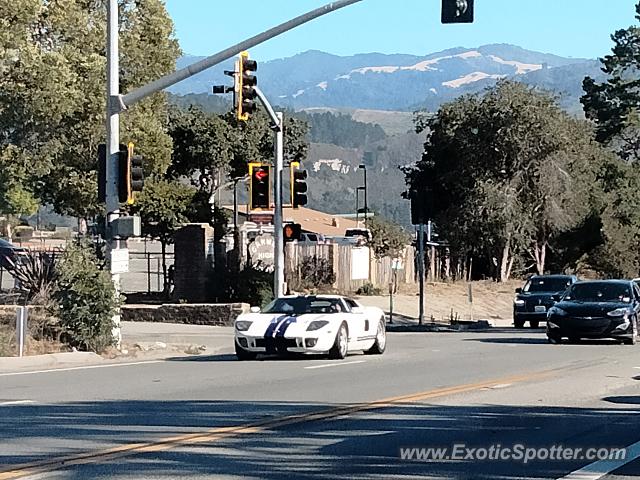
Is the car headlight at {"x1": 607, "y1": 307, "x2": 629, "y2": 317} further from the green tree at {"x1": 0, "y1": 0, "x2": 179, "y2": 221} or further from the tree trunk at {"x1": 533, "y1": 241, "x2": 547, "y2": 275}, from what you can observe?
the tree trunk at {"x1": 533, "y1": 241, "x2": 547, "y2": 275}

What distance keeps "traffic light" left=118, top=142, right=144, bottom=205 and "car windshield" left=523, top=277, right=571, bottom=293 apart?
17226mm

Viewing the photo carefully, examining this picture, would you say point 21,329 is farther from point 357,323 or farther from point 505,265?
point 505,265

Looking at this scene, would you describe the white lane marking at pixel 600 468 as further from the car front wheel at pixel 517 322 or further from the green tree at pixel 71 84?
the car front wheel at pixel 517 322

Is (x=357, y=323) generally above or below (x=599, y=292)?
below

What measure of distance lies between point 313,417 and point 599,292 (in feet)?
52.0

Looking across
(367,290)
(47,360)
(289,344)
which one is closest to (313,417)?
(289,344)

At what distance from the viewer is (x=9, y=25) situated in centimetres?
3031

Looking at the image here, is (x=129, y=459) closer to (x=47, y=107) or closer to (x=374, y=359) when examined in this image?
(x=374, y=359)

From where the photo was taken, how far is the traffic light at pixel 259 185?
29.1m

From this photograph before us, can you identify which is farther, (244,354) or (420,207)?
(420,207)

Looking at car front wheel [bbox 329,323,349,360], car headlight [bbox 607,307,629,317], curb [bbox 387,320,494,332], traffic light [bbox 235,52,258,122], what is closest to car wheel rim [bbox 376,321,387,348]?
car front wheel [bbox 329,323,349,360]

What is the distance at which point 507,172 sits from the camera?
163ft

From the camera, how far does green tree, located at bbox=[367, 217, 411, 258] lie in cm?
4759

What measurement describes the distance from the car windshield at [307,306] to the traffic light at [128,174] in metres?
3.38
